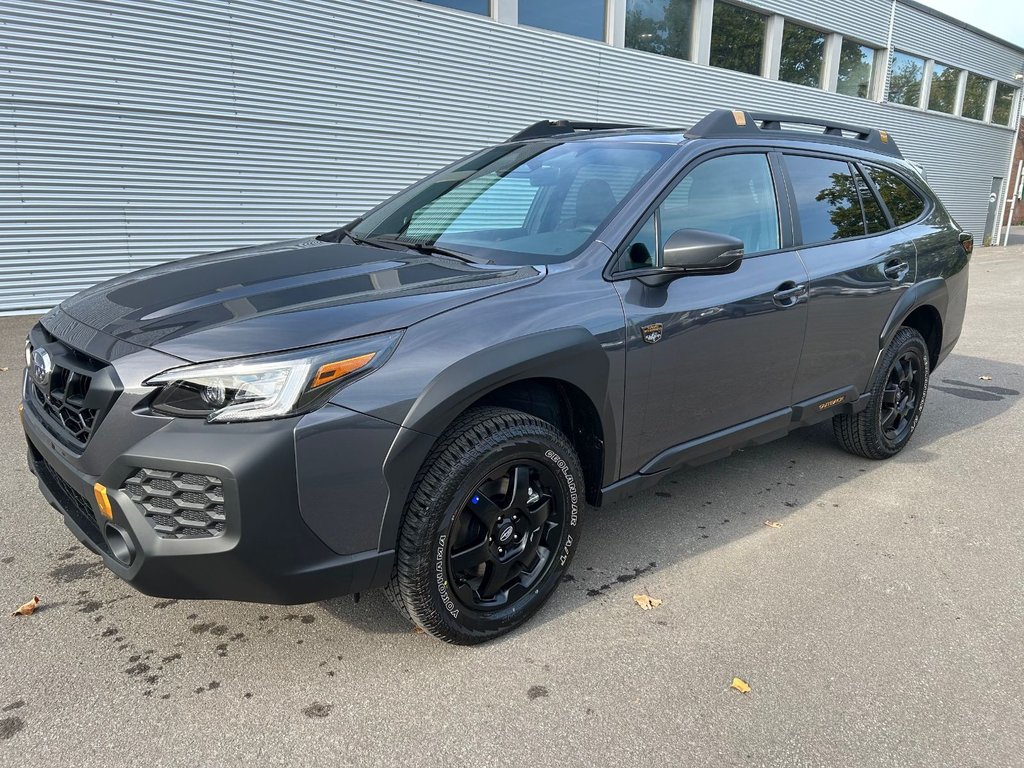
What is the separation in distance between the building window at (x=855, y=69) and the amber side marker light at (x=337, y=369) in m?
19.8

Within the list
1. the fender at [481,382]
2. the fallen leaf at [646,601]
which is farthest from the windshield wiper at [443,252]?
the fallen leaf at [646,601]

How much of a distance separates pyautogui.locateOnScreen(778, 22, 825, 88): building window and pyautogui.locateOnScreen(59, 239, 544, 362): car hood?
16629 millimetres

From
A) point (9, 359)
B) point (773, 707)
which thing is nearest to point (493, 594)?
point (773, 707)

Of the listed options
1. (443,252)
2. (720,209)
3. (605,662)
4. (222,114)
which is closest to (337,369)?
(443,252)

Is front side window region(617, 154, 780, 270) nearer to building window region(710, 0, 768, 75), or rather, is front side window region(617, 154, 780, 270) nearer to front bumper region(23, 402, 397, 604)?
front bumper region(23, 402, 397, 604)

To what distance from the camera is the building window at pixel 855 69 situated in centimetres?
1850

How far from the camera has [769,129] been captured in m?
3.74

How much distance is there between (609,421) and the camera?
2.79 meters

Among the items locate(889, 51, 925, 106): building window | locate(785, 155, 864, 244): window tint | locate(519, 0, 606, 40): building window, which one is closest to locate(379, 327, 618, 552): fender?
locate(785, 155, 864, 244): window tint

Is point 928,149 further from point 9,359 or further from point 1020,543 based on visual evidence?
point 9,359

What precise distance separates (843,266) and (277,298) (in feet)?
9.32

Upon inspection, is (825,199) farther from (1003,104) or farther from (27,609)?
(1003,104)

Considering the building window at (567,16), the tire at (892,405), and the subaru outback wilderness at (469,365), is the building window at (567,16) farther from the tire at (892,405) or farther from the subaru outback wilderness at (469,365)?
the tire at (892,405)

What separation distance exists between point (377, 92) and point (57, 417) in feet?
28.5
